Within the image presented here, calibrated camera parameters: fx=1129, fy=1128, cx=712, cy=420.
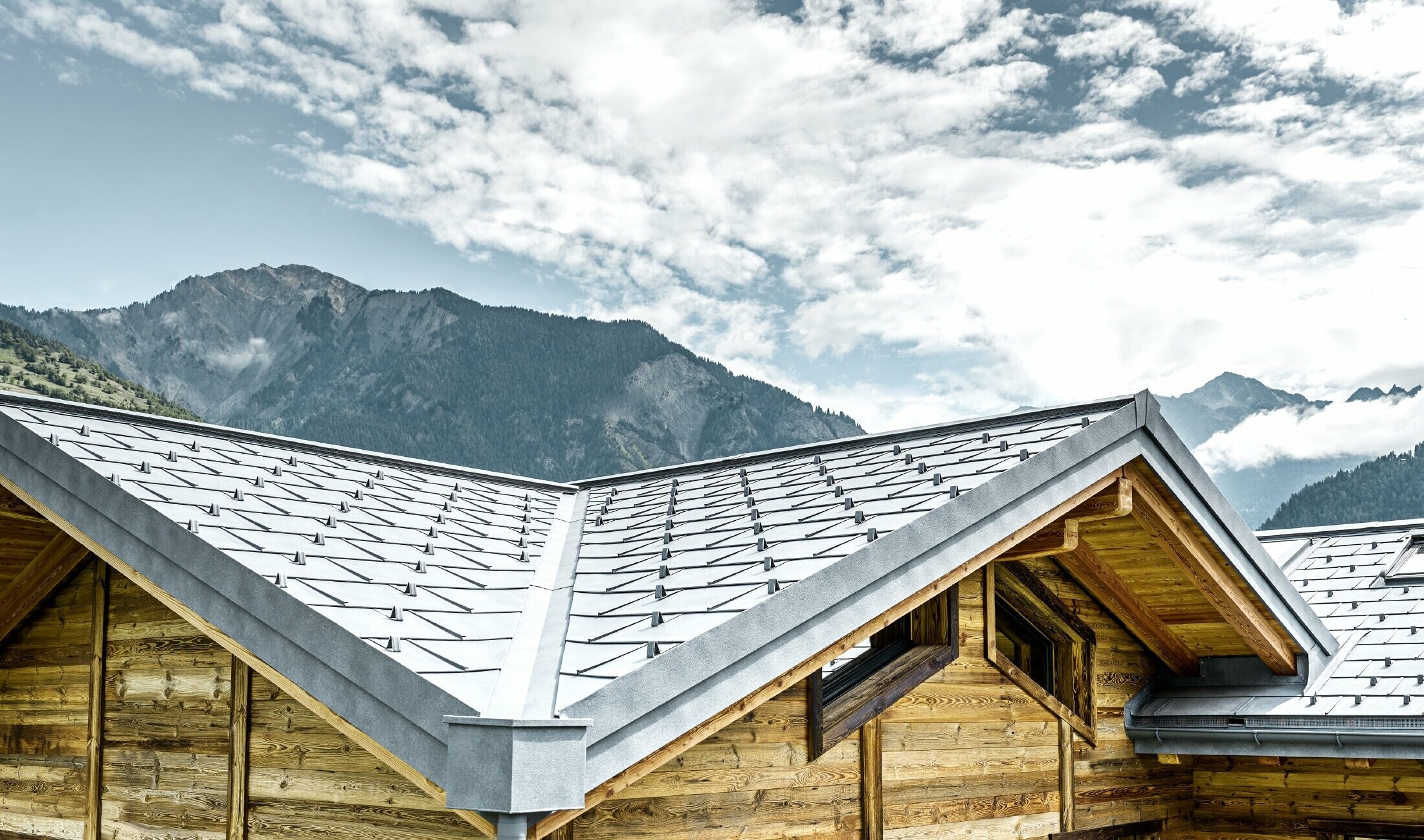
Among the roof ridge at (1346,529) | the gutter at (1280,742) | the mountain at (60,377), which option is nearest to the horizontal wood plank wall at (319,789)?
the gutter at (1280,742)

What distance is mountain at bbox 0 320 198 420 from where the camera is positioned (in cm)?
6488

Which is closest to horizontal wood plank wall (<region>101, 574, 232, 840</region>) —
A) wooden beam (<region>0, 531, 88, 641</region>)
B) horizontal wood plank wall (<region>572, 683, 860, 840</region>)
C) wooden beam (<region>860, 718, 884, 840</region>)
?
wooden beam (<region>0, 531, 88, 641</region>)

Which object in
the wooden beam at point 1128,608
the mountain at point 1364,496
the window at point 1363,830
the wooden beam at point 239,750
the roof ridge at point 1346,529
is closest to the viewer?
the wooden beam at point 239,750

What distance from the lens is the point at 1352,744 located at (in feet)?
22.5

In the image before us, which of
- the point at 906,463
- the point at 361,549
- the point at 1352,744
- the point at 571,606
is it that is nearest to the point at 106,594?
the point at 361,549

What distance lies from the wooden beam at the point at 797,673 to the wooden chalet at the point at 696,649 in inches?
0.8

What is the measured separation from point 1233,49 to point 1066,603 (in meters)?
34.7

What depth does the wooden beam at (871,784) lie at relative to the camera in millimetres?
6172

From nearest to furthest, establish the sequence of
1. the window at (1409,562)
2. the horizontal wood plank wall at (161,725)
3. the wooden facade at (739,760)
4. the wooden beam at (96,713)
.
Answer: the wooden facade at (739,760), the horizontal wood plank wall at (161,725), the wooden beam at (96,713), the window at (1409,562)

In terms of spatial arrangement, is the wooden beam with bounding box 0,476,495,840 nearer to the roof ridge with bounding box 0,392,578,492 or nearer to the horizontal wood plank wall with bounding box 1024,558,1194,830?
the roof ridge with bounding box 0,392,578,492

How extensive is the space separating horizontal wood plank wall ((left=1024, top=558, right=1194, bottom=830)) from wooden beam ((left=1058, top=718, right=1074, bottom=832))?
92 millimetres

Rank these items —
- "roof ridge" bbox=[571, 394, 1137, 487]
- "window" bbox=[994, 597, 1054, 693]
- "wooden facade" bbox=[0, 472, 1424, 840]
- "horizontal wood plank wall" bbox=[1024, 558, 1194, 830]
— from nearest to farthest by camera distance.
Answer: "wooden facade" bbox=[0, 472, 1424, 840]
"roof ridge" bbox=[571, 394, 1137, 487]
"horizontal wood plank wall" bbox=[1024, 558, 1194, 830]
"window" bbox=[994, 597, 1054, 693]

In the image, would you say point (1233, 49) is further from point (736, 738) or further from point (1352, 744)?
point (736, 738)

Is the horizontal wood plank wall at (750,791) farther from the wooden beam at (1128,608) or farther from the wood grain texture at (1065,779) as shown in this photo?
the wooden beam at (1128,608)
